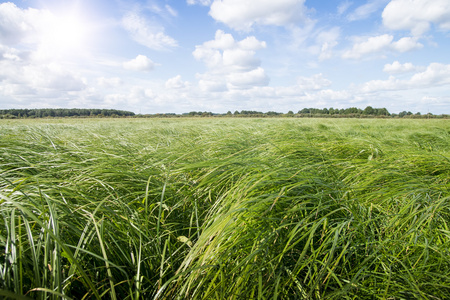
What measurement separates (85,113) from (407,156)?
88.5 metres

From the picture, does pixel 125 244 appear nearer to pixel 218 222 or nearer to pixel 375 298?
A: pixel 218 222

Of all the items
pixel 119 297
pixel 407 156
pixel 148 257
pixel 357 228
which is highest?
pixel 407 156

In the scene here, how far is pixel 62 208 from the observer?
103 cm

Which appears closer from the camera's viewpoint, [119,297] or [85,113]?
[119,297]

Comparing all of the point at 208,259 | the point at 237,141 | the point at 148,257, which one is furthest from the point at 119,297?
the point at 237,141

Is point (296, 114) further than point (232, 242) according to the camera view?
Yes

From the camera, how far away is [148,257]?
103 centimetres

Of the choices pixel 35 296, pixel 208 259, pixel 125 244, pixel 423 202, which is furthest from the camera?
pixel 423 202

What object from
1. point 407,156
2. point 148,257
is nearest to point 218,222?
point 148,257

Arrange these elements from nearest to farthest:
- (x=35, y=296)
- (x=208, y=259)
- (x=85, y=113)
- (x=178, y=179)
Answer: (x=35, y=296) → (x=208, y=259) → (x=178, y=179) → (x=85, y=113)

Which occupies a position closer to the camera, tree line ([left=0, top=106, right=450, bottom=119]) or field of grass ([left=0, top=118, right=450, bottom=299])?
field of grass ([left=0, top=118, right=450, bottom=299])

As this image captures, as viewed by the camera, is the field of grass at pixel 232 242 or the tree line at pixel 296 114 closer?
the field of grass at pixel 232 242

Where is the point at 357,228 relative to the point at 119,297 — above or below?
above

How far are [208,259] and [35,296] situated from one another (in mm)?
616
